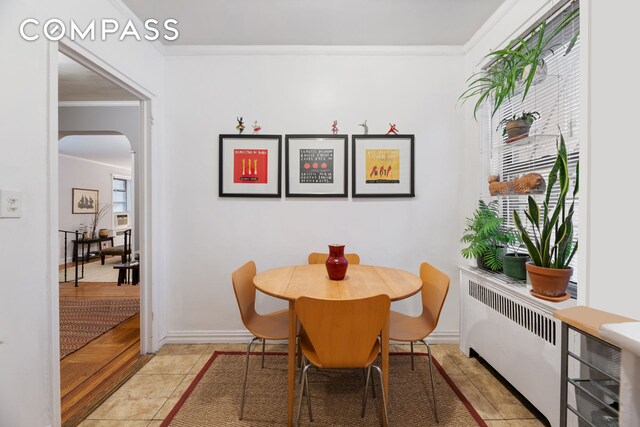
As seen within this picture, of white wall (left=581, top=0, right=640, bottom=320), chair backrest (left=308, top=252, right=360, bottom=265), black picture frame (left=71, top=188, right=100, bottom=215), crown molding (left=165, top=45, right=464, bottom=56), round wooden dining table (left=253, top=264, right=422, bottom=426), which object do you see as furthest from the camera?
black picture frame (left=71, top=188, right=100, bottom=215)

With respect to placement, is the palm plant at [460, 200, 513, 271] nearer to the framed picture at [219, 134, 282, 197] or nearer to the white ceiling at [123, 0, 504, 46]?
the white ceiling at [123, 0, 504, 46]

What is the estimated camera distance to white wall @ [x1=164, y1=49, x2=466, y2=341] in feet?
8.28

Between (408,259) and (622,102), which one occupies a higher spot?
(622,102)

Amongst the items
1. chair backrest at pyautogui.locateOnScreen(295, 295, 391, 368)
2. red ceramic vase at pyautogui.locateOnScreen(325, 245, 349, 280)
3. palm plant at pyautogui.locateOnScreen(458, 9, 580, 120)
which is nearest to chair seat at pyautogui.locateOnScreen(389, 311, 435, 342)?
chair backrest at pyautogui.locateOnScreen(295, 295, 391, 368)

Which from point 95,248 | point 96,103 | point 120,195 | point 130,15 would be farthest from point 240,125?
point 120,195

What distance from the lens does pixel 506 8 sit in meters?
1.99

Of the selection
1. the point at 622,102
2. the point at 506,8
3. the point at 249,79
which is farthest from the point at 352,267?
the point at 506,8

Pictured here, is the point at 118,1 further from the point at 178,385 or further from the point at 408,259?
the point at 408,259

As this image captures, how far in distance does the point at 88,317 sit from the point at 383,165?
3.64 m

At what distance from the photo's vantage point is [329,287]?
164cm

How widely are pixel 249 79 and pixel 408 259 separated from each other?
2.17 metres

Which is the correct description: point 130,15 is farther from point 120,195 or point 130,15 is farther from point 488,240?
point 120,195

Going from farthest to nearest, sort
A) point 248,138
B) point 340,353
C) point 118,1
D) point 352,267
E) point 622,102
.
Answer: point 248,138
point 352,267
point 118,1
point 340,353
point 622,102

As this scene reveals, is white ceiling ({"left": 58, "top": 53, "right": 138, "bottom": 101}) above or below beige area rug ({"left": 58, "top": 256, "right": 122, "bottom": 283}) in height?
above
